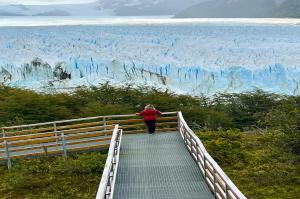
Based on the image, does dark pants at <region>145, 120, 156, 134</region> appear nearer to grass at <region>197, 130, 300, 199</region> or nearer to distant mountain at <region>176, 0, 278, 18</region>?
grass at <region>197, 130, 300, 199</region>

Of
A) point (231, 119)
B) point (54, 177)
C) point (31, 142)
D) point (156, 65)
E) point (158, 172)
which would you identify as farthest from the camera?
point (156, 65)

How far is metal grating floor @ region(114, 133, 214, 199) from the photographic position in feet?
24.9

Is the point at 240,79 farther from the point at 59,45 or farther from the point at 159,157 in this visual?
the point at 159,157

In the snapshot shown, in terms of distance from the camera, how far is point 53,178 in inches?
433

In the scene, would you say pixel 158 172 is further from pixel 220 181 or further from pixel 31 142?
pixel 31 142

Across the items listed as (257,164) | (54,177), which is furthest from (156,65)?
(54,177)

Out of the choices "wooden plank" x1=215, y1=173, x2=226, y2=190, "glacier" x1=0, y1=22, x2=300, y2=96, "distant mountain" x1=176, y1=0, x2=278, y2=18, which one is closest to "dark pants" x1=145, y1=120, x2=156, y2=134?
"wooden plank" x1=215, y1=173, x2=226, y2=190

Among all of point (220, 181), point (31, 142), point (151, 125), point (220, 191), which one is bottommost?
point (31, 142)

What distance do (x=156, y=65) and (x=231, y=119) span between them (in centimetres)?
1471

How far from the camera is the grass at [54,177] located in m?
9.98

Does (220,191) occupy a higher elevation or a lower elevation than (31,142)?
higher

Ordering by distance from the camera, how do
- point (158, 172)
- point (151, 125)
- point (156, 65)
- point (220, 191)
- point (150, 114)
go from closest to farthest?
point (220, 191), point (158, 172), point (150, 114), point (151, 125), point (156, 65)

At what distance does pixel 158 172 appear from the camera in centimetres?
895

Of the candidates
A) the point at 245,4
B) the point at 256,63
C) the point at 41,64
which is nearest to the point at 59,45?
the point at 41,64
